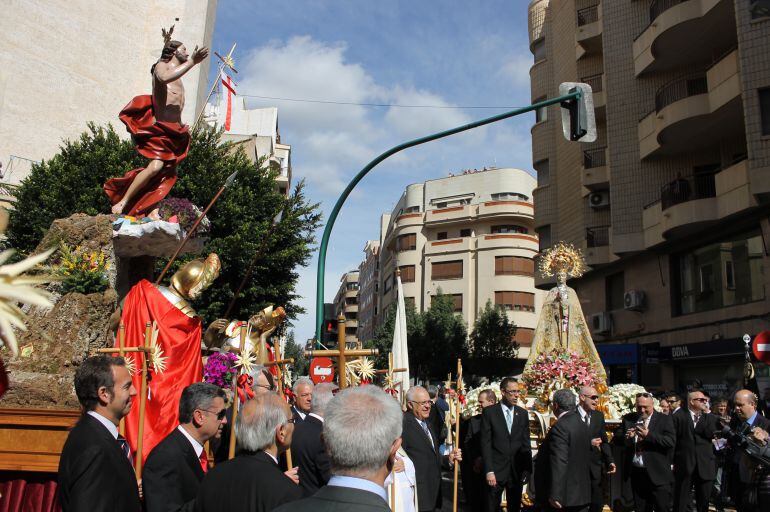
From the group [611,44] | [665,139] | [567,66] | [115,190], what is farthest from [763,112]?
[115,190]

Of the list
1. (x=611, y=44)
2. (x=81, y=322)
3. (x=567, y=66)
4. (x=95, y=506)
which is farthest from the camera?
(x=567, y=66)

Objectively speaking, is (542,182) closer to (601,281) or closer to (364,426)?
(601,281)

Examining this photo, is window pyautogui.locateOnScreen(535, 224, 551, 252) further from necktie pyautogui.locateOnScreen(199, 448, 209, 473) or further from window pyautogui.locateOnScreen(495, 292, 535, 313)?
necktie pyautogui.locateOnScreen(199, 448, 209, 473)

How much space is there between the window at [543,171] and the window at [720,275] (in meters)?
10.6

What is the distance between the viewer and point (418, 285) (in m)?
59.3

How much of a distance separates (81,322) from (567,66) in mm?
27550

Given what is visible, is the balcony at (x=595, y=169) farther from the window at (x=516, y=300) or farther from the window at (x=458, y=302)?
the window at (x=458, y=302)

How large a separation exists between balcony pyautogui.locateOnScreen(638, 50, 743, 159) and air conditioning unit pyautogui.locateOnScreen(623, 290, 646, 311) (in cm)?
480

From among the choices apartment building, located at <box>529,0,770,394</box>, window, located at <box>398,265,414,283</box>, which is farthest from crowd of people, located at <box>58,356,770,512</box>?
window, located at <box>398,265,414,283</box>

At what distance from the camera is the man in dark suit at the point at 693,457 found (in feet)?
30.3

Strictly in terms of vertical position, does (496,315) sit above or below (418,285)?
below

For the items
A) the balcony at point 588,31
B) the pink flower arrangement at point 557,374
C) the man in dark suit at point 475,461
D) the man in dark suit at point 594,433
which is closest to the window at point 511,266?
the balcony at point 588,31

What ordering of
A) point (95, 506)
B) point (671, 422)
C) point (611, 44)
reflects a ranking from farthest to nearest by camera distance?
point (611, 44)
point (671, 422)
point (95, 506)

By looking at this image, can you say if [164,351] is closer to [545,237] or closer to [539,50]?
[545,237]
